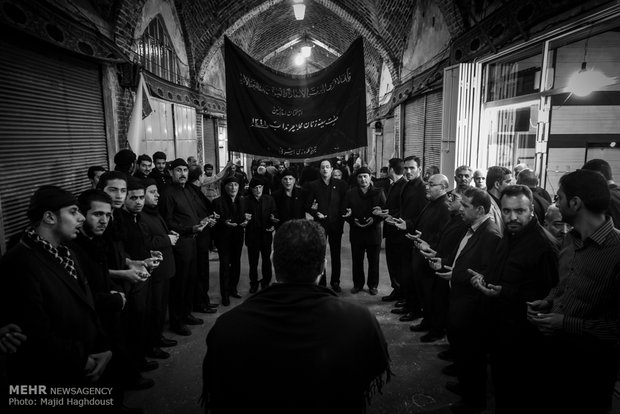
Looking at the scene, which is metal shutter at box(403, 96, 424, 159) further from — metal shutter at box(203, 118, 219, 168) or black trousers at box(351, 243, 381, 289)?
metal shutter at box(203, 118, 219, 168)

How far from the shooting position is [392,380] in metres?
3.55

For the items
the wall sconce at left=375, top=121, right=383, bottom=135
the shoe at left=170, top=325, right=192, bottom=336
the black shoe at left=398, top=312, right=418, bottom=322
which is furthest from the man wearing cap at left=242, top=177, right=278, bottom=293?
the wall sconce at left=375, top=121, right=383, bottom=135

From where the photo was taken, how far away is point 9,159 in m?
4.24

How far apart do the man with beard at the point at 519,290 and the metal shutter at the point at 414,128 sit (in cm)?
717

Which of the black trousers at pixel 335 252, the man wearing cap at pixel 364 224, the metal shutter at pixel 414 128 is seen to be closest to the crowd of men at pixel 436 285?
the man wearing cap at pixel 364 224

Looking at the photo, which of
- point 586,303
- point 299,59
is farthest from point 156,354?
point 299,59

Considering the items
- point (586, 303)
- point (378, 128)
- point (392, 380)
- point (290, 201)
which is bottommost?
point (392, 380)

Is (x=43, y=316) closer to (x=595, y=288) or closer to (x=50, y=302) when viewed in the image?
(x=50, y=302)

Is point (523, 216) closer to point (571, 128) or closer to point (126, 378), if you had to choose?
point (126, 378)

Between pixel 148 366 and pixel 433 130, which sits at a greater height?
pixel 433 130

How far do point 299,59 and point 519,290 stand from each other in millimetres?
21143

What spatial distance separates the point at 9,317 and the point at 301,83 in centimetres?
406

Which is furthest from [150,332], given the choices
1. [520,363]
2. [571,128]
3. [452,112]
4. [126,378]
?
[571,128]

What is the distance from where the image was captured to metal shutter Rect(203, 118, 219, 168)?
13.3m
